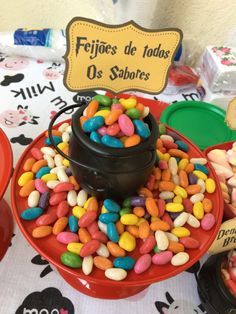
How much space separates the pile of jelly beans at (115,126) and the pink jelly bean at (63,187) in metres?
0.10

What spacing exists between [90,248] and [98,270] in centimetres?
3

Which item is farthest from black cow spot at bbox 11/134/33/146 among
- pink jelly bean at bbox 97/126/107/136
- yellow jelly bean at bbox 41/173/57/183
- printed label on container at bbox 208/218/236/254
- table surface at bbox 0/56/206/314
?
printed label on container at bbox 208/218/236/254

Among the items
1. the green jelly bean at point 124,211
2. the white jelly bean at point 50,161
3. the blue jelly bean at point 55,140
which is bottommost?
the white jelly bean at point 50,161

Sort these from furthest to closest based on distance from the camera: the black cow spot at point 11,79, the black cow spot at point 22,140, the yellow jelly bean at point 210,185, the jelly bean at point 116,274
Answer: the black cow spot at point 11,79, the black cow spot at point 22,140, the yellow jelly bean at point 210,185, the jelly bean at point 116,274

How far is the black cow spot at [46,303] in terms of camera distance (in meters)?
0.49

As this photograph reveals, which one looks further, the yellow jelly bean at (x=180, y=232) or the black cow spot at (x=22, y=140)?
the black cow spot at (x=22, y=140)

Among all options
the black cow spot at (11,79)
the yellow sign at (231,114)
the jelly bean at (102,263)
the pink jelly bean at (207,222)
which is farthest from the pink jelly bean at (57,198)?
the black cow spot at (11,79)

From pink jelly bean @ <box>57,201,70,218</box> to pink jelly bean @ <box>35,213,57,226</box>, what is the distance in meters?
0.01

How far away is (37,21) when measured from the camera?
95 centimetres

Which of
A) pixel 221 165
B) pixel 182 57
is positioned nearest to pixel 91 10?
pixel 182 57

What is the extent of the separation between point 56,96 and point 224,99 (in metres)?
0.43

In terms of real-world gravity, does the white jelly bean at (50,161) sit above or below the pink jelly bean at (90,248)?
above

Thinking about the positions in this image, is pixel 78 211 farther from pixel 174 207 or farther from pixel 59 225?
pixel 174 207

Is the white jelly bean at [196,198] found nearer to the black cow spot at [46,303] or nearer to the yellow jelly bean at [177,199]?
the yellow jelly bean at [177,199]
